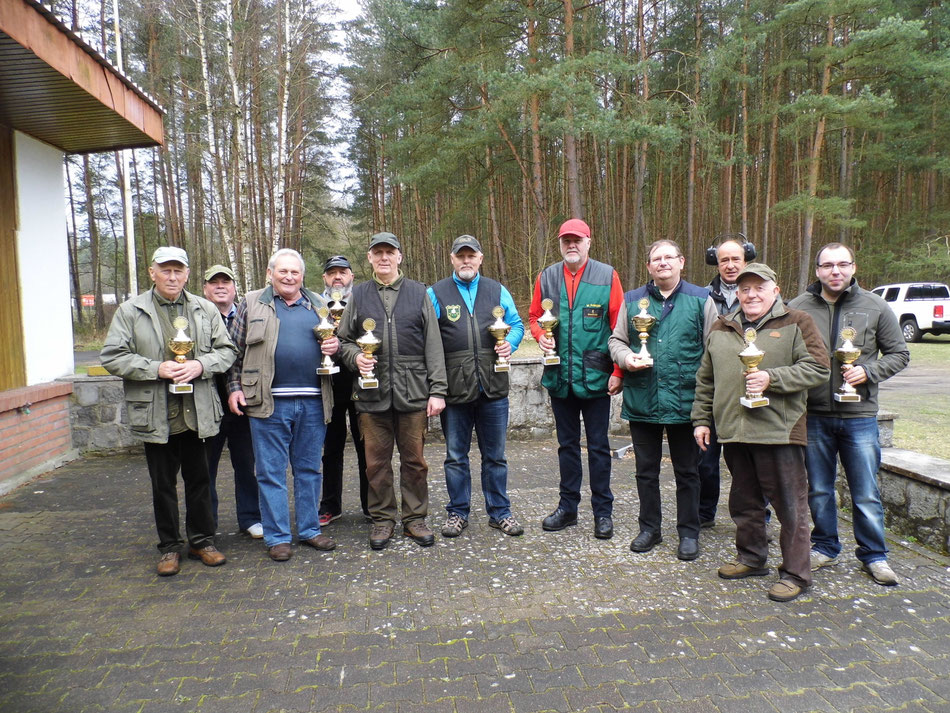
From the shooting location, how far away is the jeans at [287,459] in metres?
3.94

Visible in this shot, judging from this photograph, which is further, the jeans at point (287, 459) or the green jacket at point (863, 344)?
the jeans at point (287, 459)

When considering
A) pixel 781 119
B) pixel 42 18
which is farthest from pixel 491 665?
pixel 781 119

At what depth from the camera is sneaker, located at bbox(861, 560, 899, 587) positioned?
11.0 ft

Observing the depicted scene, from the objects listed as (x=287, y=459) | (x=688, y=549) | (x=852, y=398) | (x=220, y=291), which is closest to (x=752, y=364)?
(x=852, y=398)

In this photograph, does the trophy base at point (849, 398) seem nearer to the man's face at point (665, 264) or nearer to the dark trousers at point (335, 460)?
the man's face at point (665, 264)

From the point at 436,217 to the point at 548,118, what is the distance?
12229mm

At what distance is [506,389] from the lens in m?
4.30

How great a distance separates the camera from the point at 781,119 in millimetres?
22031

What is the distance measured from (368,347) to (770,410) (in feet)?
7.90

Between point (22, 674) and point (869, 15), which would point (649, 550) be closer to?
point (22, 674)

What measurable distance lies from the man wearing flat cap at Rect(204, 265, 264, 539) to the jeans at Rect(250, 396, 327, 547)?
33 centimetres

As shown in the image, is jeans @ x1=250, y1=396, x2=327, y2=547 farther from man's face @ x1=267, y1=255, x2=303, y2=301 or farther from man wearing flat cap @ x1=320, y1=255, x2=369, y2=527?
man's face @ x1=267, y1=255, x2=303, y2=301


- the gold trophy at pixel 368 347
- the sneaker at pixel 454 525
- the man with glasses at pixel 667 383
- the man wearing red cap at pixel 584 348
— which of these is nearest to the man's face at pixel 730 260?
the man with glasses at pixel 667 383

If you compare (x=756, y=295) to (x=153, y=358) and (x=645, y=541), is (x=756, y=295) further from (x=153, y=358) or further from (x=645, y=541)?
(x=153, y=358)
